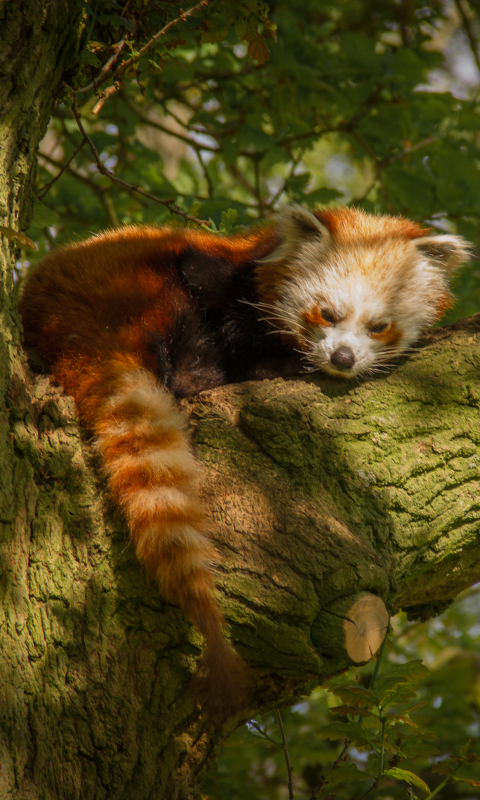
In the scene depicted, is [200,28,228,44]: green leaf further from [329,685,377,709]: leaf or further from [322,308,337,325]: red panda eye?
[329,685,377,709]: leaf

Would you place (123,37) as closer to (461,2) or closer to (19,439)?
(19,439)

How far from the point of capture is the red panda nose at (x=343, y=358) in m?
2.73

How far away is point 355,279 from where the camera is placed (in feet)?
10.2

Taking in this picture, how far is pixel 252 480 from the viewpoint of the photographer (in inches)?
82.9

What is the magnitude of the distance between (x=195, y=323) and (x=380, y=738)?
5.78ft

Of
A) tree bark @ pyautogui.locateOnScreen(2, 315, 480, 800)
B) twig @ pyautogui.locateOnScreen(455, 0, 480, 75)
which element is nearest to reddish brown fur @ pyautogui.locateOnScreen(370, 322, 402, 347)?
tree bark @ pyautogui.locateOnScreen(2, 315, 480, 800)

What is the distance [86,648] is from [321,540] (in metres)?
0.76

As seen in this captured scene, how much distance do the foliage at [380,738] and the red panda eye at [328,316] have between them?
4.88 feet

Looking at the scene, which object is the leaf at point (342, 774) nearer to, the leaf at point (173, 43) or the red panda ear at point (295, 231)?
the red panda ear at point (295, 231)

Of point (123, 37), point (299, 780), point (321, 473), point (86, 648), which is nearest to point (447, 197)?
point (123, 37)

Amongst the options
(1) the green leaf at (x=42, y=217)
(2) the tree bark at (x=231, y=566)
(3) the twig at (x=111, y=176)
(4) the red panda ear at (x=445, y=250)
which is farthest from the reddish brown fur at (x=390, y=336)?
(1) the green leaf at (x=42, y=217)

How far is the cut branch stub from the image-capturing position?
6.06 feet

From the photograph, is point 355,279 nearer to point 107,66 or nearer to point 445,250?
point 445,250

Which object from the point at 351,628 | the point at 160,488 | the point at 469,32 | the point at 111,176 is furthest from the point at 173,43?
the point at 469,32
